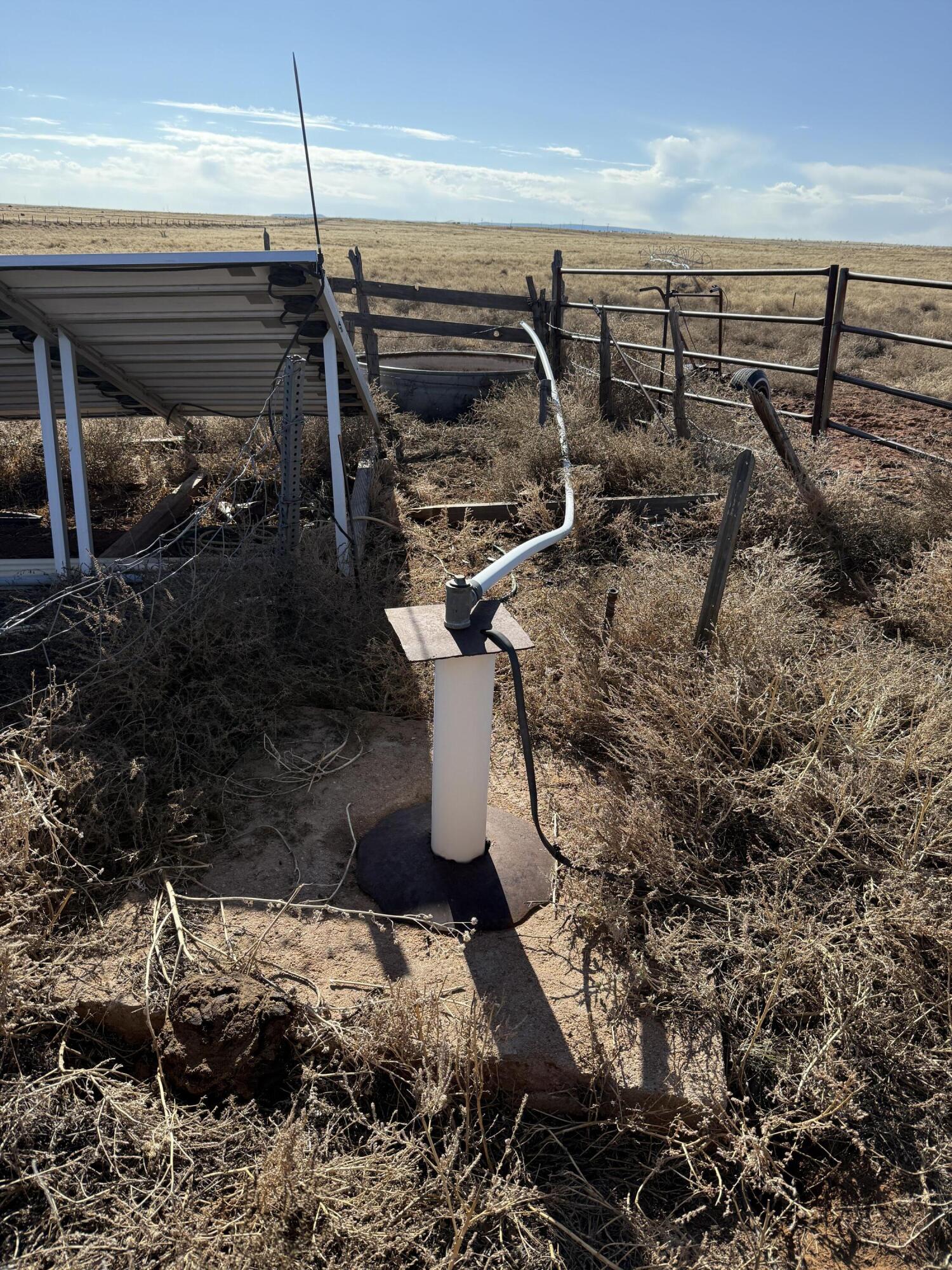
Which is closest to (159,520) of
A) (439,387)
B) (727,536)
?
(439,387)

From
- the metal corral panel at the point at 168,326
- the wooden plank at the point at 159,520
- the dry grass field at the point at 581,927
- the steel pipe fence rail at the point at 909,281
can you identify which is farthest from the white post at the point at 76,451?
the steel pipe fence rail at the point at 909,281

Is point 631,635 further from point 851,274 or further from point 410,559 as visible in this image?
point 851,274

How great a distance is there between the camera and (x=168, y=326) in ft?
15.4

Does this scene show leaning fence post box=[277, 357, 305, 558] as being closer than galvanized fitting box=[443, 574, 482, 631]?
No

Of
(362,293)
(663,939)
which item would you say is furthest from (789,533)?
(362,293)

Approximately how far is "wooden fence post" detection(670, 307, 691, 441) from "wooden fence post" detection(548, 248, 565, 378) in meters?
2.61

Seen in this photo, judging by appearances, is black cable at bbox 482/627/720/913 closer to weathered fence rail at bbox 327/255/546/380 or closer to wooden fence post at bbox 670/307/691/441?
wooden fence post at bbox 670/307/691/441

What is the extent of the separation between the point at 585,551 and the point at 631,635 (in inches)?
64.0

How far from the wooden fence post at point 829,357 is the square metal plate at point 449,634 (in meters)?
4.23

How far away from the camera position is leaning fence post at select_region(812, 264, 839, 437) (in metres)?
5.52

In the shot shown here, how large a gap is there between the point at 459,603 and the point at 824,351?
473 cm

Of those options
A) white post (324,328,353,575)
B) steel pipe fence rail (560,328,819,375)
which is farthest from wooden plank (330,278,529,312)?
white post (324,328,353,575)

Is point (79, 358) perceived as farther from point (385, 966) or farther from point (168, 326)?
point (385, 966)

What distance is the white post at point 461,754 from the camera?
8.02 feet
